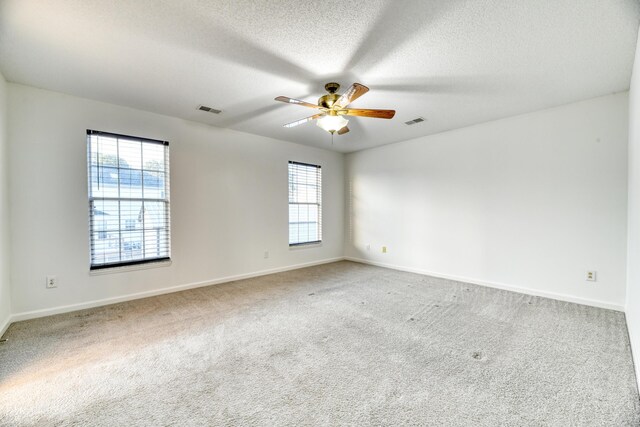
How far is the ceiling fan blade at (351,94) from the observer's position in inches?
89.0

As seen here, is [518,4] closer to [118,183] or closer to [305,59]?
[305,59]

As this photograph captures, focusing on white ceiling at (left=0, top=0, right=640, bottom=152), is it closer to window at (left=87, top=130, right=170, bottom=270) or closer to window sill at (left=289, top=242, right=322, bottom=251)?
window at (left=87, top=130, right=170, bottom=270)

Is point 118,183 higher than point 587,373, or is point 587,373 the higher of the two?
point 118,183

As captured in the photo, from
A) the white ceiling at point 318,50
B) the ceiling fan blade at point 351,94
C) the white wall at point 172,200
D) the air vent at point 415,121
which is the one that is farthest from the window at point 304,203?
the ceiling fan blade at point 351,94

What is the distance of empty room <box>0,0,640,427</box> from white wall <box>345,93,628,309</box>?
3cm

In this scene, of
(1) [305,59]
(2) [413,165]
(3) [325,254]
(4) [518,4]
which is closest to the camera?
(4) [518,4]

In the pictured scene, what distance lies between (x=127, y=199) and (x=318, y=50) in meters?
3.01

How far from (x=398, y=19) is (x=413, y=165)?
11.0 feet

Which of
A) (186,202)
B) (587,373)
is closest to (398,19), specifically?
(587,373)

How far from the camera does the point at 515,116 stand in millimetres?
3816

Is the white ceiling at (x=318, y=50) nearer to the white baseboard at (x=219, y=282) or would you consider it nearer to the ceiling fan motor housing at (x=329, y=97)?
the ceiling fan motor housing at (x=329, y=97)

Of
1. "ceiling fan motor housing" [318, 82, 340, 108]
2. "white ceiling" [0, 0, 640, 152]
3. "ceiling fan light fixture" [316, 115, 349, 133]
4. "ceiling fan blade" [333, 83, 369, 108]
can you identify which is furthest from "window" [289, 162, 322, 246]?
"ceiling fan blade" [333, 83, 369, 108]

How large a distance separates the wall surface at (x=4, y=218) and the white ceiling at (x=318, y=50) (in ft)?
1.25

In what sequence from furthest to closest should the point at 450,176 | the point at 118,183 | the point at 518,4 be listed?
the point at 450,176 < the point at 118,183 < the point at 518,4
